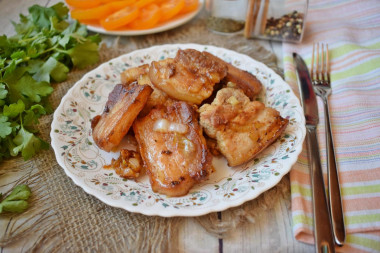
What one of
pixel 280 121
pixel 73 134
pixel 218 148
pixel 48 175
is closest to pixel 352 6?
pixel 280 121

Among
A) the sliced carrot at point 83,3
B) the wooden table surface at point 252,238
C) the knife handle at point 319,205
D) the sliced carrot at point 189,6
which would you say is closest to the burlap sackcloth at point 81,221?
the wooden table surface at point 252,238

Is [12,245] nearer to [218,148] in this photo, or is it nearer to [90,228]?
[90,228]

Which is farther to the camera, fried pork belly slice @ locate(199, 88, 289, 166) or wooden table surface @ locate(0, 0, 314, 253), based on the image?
fried pork belly slice @ locate(199, 88, 289, 166)

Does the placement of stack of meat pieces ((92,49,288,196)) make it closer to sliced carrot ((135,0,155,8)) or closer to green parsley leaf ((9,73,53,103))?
green parsley leaf ((9,73,53,103))

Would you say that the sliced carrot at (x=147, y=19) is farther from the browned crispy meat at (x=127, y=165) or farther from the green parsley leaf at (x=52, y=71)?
the browned crispy meat at (x=127, y=165)

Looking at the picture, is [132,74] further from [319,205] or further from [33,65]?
[319,205]

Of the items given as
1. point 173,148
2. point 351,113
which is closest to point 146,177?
point 173,148

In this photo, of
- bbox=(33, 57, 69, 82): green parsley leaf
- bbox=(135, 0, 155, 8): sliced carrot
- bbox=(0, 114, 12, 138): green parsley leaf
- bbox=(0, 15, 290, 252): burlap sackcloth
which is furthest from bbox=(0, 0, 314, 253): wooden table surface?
bbox=(135, 0, 155, 8): sliced carrot
